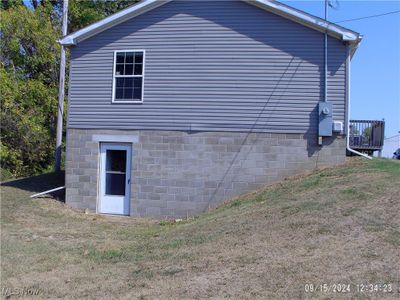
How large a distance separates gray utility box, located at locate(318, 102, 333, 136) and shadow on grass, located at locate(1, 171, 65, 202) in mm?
8157

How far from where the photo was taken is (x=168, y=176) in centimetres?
1445

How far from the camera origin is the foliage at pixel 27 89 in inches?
977

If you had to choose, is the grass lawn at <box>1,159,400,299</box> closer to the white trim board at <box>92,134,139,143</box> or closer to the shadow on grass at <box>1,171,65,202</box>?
the white trim board at <box>92,134,139,143</box>

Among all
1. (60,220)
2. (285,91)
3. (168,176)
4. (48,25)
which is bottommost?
(60,220)

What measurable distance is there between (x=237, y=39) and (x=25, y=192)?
8269 millimetres

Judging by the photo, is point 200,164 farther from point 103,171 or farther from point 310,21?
point 310,21

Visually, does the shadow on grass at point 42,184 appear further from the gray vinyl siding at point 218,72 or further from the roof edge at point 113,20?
the roof edge at point 113,20

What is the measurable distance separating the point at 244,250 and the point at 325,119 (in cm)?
707

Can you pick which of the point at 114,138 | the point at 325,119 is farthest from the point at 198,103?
the point at 325,119

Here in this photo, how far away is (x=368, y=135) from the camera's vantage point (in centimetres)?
1720

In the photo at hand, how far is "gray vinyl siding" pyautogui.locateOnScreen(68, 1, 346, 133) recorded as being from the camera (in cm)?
1383

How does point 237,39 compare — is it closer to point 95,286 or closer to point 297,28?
point 297,28

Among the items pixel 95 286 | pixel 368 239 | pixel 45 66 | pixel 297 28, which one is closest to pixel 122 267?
pixel 95 286

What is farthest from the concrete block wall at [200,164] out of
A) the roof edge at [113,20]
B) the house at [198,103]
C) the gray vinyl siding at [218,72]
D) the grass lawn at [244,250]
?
the roof edge at [113,20]
